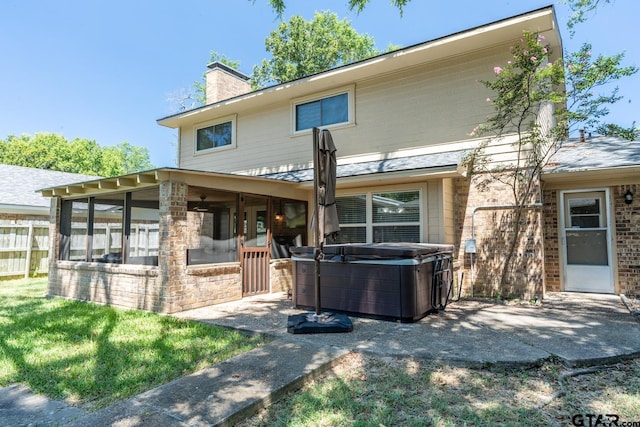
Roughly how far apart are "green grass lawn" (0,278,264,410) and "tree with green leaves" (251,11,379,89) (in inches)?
807

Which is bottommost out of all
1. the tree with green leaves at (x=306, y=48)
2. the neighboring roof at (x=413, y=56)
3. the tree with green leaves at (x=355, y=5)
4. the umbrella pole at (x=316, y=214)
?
the umbrella pole at (x=316, y=214)

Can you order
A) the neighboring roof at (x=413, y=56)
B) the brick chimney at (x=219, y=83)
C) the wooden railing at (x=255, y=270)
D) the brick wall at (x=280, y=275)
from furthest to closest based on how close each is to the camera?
1. the brick chimney at (x=219, y=83)
2. the brick wall at (x=280, y=275)
3. the wooden railing at (x=255, y=270)
4. the neighboring roof at (x=413, y=56)

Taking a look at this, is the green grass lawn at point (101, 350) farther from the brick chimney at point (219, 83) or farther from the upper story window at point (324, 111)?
the brick chimney at point (219, 83)

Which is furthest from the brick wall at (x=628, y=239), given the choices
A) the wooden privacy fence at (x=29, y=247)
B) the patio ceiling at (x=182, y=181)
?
the wooden privacy fence at (x=29, y=247)

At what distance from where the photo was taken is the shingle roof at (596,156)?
268 inches

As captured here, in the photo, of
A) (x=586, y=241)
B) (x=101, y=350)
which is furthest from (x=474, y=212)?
(x=101, y=350)

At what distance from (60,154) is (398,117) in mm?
40659

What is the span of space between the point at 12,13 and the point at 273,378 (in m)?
15.4

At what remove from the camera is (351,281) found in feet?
17.8

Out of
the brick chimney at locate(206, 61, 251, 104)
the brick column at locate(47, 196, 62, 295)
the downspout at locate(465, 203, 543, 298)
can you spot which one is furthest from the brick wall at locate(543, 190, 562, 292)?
the brick column at locate(47, 196, 62, 295)

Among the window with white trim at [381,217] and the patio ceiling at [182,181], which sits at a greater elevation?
the patio ceiling at [182,181]

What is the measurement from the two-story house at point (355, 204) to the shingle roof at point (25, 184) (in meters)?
4.94

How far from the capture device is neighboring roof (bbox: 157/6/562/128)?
657 centimetres

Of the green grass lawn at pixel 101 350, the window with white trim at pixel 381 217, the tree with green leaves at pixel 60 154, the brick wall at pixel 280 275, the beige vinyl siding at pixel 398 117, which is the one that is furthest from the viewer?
the tree with green leaves at pixel 60 154
